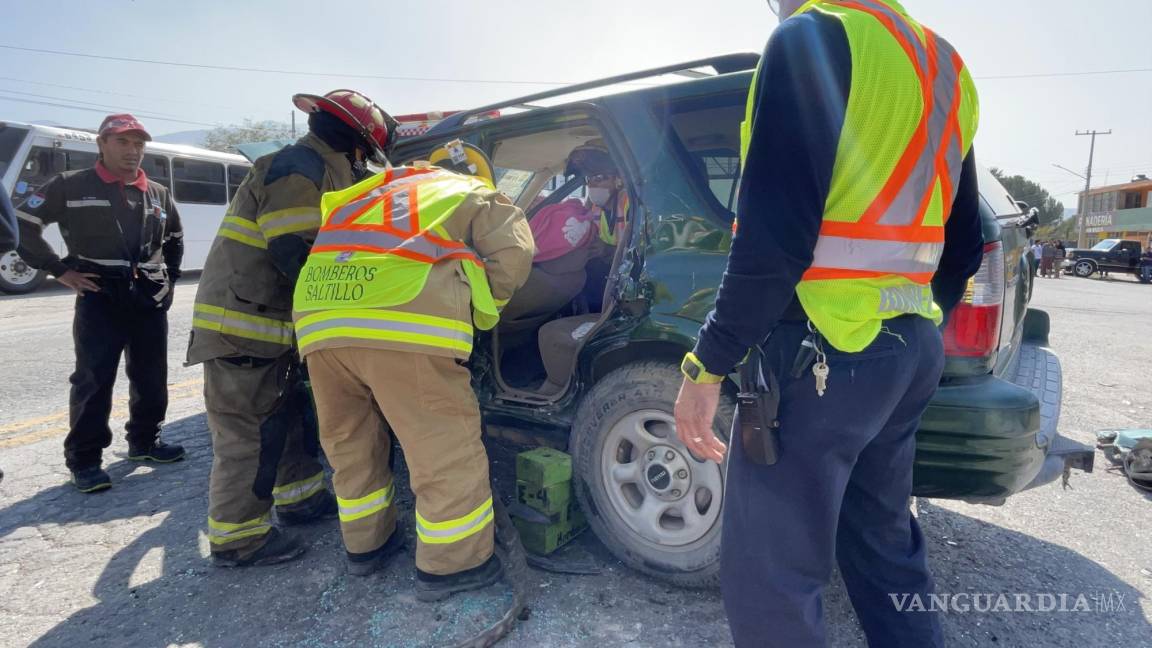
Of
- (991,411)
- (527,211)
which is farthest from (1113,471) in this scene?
(527,211)

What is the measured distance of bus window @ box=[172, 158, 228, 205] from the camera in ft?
50.8

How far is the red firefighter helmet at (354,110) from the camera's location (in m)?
2.75

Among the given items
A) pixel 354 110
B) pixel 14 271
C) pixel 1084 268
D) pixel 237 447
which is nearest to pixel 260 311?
pixel 237 447

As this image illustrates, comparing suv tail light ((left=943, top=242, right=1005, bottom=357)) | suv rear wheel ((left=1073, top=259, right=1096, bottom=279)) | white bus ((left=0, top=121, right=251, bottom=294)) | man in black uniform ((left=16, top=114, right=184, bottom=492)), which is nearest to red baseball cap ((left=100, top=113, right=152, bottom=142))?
man in black uniform ((left=16, top=114, right=184, bottom=492))

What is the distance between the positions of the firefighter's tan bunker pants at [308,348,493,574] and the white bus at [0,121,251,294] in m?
9.76

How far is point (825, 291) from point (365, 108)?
87.0 inches

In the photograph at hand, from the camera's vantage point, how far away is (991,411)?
6.88 feet

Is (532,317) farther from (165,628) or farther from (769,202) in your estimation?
(769,202)

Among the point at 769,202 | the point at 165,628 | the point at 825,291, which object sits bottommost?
the point at 165,628

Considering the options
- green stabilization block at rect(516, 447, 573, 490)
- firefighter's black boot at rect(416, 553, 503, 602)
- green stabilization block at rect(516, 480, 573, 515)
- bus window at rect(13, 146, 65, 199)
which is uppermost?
bus window at rect(13, 146, 65, 199)

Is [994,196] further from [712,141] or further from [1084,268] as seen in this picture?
[1084,268]

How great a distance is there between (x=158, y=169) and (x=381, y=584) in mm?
15877

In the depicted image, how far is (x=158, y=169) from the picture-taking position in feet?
49.1

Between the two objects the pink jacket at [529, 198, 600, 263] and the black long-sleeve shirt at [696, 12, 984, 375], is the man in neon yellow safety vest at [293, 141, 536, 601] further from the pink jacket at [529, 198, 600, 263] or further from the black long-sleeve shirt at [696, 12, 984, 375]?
the black long-sleeve shirt at [696, 12, 984, 375]
